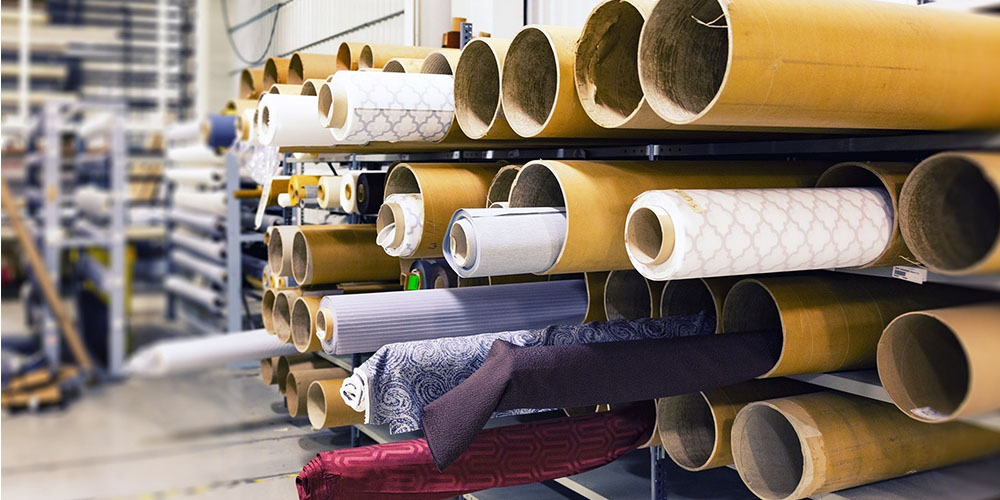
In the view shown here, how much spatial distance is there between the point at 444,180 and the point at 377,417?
550 millimetres

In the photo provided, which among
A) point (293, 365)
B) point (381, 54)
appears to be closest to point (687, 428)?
point (381, 54)

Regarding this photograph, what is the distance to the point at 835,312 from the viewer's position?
1.54m

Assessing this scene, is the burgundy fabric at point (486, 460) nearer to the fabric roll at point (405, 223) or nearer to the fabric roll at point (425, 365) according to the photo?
the fabric roll at point (425, 365)

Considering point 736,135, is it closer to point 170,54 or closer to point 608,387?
point 608,387

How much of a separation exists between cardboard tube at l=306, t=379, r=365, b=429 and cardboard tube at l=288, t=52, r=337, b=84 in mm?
981

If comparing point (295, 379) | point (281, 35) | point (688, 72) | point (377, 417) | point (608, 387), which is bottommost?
point (295, 379)

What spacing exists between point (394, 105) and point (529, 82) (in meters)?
0.40

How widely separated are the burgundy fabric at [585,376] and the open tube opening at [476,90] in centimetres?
48

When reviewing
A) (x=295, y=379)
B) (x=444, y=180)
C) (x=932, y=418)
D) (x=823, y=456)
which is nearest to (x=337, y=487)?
(x=444, y=180)

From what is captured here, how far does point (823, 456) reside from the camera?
1465 millimetres

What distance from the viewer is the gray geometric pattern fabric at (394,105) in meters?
1.85

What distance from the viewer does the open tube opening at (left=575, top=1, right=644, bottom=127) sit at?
1.41 meters

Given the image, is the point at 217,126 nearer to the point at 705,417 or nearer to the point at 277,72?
the point at 705,417

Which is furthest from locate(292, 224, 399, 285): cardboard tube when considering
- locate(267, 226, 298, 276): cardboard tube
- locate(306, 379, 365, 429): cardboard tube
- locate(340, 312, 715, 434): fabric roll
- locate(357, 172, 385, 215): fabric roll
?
locate(340, 312, 715, 434): fabric roll
